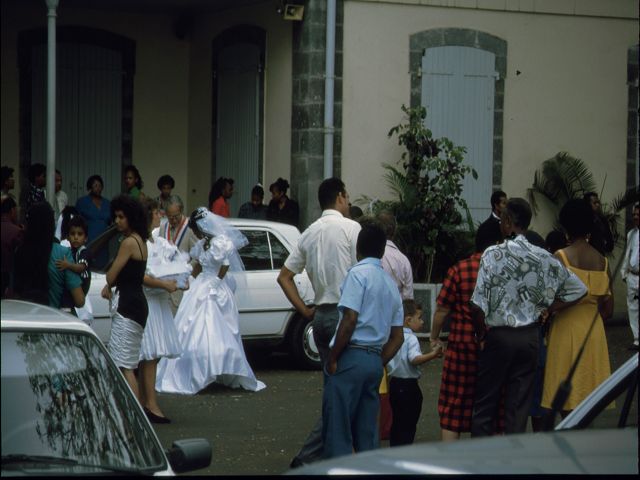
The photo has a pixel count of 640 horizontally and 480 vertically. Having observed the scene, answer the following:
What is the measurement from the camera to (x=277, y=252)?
13.5m

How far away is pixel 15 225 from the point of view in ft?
31.8

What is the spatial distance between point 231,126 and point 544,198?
15.2 feet

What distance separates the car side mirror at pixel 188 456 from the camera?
5.00 meters

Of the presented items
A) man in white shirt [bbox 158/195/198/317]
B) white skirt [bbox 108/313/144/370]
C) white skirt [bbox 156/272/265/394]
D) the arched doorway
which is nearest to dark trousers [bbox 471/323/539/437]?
white skirt [bbox 108/313/144/370]

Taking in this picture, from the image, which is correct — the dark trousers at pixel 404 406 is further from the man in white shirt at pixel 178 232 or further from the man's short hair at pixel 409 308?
the man in white shirt at pixel 178 232

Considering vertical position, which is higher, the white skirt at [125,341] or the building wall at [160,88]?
the building wall at [160,88]

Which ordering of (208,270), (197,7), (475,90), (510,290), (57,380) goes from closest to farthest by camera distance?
(57,380), (510,290), (208,270), (475,90), (197,7)

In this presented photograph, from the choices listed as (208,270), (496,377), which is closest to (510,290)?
(496,377)

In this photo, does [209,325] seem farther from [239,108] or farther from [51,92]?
[239,108]

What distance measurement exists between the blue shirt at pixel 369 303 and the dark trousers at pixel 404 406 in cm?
77

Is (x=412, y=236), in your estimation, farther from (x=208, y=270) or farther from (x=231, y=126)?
(x=208, y=270)

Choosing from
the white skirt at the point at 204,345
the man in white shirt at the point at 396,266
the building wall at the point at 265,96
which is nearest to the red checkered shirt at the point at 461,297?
the man in white shirt at the point at 396,266

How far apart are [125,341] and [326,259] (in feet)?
6.88

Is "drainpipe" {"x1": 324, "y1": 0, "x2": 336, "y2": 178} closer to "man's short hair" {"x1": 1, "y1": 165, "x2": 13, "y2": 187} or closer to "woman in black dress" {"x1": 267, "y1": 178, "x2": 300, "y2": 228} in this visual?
"woman in black dress" {"x1": 267, "y1": 178, "x2": 300, "y2": 228}
